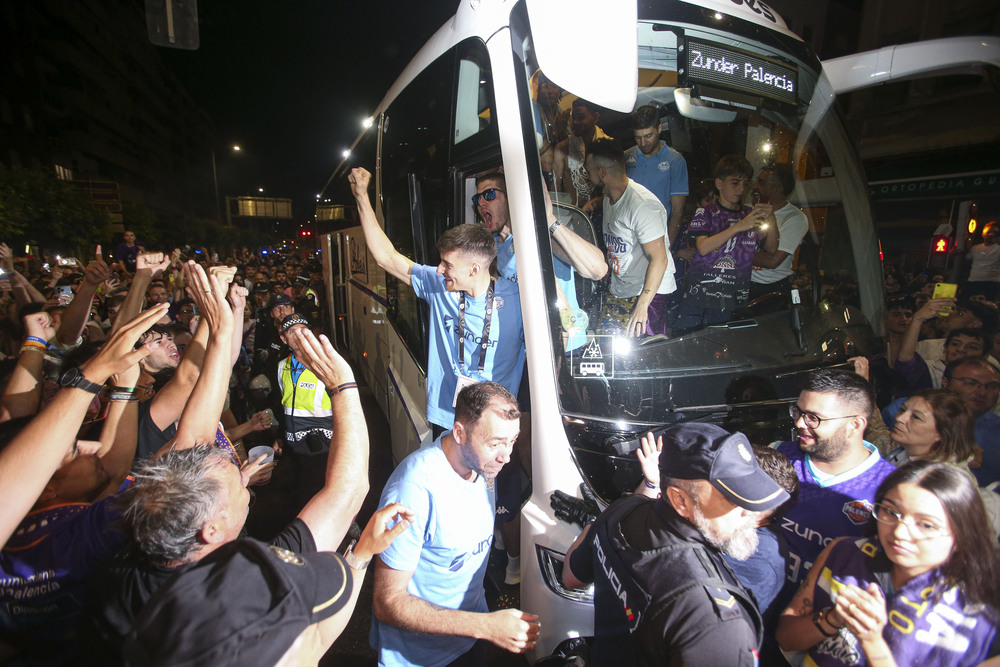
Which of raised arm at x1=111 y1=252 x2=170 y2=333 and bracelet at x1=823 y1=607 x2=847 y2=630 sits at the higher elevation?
raised arm at x1=111 y1=252 x2=170 y2=333

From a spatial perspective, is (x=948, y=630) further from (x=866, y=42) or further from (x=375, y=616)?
(x=866, y=42)

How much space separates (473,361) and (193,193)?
262 feet

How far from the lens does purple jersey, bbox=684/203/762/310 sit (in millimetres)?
2930

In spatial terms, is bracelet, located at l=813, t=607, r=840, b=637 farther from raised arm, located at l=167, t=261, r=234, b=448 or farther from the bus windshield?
raised arm, located at l=167, t=261, r=234, b=448

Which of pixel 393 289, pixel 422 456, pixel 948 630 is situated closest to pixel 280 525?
pixel 393 289

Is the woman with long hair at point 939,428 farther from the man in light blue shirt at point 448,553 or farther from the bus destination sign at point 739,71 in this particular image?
the man in light blue shirt at point 448,553

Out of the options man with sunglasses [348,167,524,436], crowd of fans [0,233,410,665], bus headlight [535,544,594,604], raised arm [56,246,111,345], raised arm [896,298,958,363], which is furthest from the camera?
raised arm [56,246,111,345]

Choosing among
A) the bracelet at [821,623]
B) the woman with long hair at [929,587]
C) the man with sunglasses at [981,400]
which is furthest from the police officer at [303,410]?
the man with sunglasses at [981,400]

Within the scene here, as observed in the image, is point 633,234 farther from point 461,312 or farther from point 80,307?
point 80,307

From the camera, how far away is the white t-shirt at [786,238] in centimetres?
302

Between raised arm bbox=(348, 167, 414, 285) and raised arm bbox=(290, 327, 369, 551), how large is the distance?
1452mm

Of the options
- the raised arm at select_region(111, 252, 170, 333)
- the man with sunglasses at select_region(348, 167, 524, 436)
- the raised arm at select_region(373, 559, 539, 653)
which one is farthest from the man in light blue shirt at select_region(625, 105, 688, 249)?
the raised arm at select_region(111, 252, 170, 333)

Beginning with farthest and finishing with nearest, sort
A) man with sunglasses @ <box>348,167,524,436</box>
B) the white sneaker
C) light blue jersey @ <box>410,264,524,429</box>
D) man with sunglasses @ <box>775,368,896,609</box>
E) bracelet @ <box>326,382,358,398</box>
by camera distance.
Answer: the white sneaker
light blue jersey @ <box>410,264,524,429</box>
man with sunglasses @ <box>348,167,524,436</box>
man with sunglasses @ <box>775,368,896,609</box>
bracelet @ <box>326,382,358,398</box>

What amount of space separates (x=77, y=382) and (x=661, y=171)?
2.93 metres
